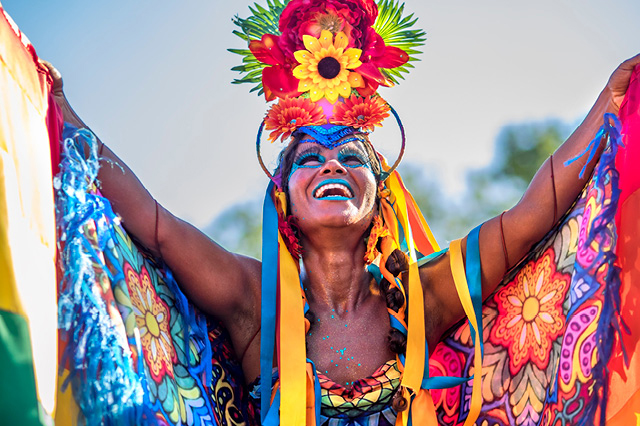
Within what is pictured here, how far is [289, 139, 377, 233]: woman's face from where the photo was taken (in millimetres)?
3322

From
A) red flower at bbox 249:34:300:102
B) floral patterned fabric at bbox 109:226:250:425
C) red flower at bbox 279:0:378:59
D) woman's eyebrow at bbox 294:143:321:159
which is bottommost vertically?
floral patterned fabric at bbox 109:226:250:425

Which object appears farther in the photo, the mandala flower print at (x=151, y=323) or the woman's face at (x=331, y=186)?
the woman's face at (x=331, y=186)

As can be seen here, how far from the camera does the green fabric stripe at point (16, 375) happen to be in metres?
2.11

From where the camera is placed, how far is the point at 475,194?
11867 mm

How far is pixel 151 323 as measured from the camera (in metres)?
2.84

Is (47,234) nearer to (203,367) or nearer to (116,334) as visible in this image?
(116,334)

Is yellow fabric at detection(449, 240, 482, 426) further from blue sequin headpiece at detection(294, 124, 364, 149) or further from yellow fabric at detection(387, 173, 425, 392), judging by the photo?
blue sequin headpiece at detection(294, 124, 364, 149)

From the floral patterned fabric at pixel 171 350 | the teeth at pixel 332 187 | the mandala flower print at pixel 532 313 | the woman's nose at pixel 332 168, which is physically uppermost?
the woman's nose at pixel 332 168

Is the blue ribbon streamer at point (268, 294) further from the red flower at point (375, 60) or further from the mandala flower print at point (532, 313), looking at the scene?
the mandala flower print at point (532, 313)

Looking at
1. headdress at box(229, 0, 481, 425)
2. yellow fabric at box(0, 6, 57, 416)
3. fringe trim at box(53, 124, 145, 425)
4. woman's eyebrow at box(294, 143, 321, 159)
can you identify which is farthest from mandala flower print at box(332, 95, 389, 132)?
yellow fabric at box(0, 6, 57, 416)

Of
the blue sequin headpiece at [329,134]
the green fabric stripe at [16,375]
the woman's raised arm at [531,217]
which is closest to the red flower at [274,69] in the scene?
the blue sequin headpiece at [329,134]

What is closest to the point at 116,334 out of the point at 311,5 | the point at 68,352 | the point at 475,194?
the point at 68,352

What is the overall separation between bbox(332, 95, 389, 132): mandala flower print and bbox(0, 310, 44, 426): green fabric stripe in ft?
5.57

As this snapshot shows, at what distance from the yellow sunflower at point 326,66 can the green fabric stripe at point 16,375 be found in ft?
5.54
